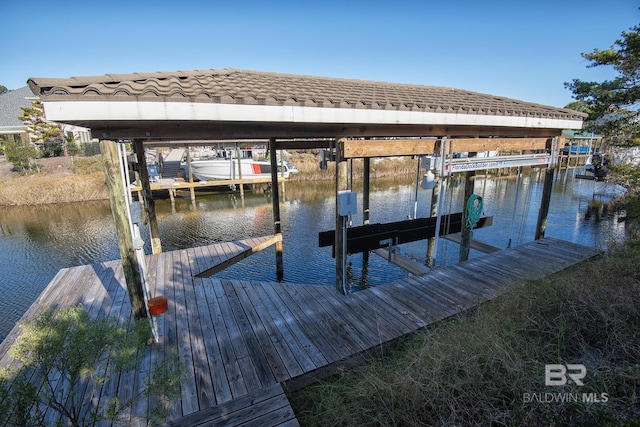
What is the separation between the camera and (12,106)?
23.4 metres

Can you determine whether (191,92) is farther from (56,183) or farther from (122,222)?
(56,183)

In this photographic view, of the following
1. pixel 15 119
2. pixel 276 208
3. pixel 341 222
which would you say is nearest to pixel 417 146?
pixel 341 222

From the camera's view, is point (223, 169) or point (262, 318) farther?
point (223, 169)

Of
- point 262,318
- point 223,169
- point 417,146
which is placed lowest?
point 262,318

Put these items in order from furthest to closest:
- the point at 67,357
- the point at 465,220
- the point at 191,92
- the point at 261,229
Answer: the point at 261,229 → the point at 465,220 → the point at 191,92 → the point at 67,357

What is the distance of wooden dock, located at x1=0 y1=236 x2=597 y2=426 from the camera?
2.68 m

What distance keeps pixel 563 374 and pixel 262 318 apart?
10.2 ft

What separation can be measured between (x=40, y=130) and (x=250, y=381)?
25.5 meters

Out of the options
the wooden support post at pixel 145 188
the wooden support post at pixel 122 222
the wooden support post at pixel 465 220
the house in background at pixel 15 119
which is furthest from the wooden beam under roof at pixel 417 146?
the house in background at pixel 15 119

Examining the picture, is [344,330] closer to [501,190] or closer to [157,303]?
[157,303]

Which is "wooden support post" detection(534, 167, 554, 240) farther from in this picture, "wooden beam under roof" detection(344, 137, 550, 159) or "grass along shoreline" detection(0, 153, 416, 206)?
"grass along shoreline" detection(0, 153, 416, 206)

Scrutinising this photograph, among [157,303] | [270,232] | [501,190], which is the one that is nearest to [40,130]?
[270,232]

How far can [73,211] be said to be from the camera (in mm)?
13062

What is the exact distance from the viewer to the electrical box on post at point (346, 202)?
169 inches
